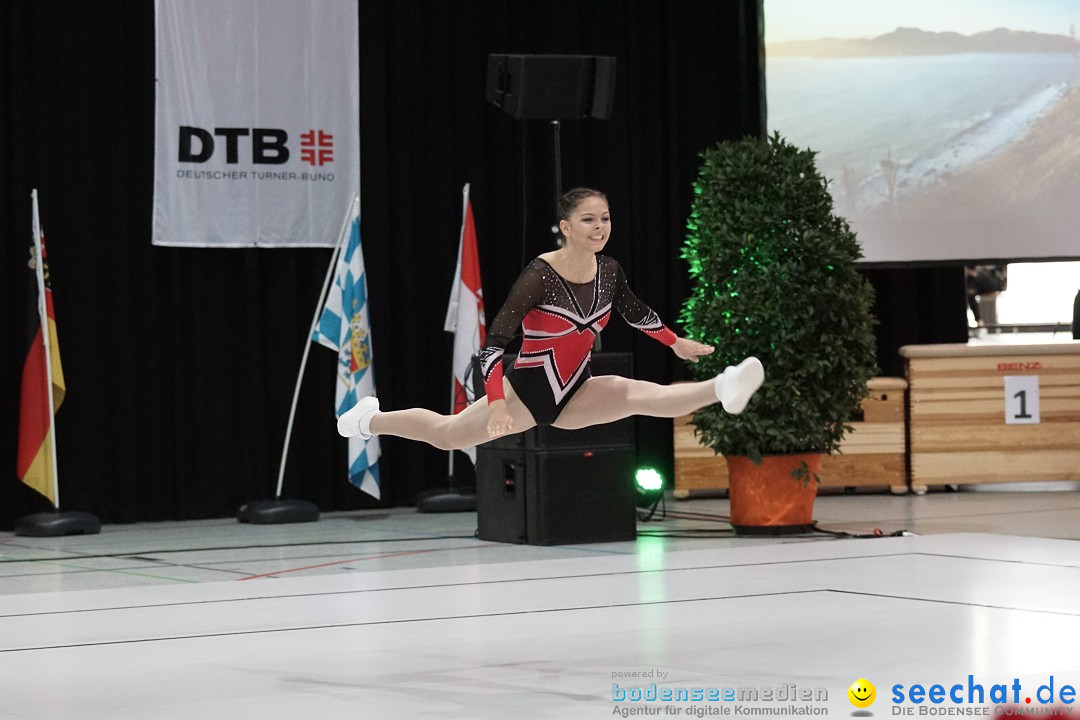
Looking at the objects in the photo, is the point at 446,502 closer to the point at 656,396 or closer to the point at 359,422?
the point at 359,422

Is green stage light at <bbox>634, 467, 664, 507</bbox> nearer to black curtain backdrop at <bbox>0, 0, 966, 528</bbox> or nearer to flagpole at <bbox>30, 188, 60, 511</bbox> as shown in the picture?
black curtain backdrop at <bbox>0, 0, 966, 528</bbox>

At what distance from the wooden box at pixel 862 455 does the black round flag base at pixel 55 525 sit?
3359 millimetres

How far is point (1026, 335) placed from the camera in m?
10.3

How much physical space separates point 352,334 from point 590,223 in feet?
13.3

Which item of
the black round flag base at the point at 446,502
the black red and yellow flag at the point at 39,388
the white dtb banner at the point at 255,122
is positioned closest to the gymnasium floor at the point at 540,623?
the black red and yellow flag at the point at 39,388

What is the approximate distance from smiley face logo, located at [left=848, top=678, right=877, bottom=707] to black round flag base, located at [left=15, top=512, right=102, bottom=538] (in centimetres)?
536

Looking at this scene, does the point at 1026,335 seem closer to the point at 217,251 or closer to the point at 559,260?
the point at 217,251

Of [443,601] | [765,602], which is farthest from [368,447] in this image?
[765,602]

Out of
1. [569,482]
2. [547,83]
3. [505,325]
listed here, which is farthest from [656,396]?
[547,83]

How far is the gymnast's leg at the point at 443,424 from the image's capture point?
4879 mm

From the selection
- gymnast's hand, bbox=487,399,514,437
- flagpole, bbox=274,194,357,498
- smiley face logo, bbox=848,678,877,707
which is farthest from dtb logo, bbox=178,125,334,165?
smiley face logo, bbox=848,678,877,707

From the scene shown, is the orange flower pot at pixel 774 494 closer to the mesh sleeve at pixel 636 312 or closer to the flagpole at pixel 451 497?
the flagpole at pixel 451 497

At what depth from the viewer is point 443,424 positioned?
4.99 m

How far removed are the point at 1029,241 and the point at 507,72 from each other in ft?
12.4
